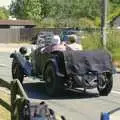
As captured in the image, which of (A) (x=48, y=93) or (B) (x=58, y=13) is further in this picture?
(B) (x=58, y=13)

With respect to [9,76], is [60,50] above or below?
above

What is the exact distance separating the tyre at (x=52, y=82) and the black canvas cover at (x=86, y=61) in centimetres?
38

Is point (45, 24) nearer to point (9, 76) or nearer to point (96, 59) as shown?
point (9, 76)

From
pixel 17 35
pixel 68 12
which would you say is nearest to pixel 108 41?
pixel 17 35

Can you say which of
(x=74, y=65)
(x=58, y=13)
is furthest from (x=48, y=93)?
(x=58, y=13)

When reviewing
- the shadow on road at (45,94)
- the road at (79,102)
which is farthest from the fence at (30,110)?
the shadow on road at (45,94)

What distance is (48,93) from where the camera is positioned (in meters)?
14.7

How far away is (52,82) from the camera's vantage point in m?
14.4

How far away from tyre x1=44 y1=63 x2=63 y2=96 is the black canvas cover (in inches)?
15.0

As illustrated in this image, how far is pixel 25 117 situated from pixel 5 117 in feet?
10.2

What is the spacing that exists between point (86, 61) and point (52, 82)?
102cm

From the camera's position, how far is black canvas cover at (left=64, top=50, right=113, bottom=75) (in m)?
14.1

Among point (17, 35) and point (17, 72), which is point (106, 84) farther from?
point (17, 35)

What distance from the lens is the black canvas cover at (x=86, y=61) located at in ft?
46.3
